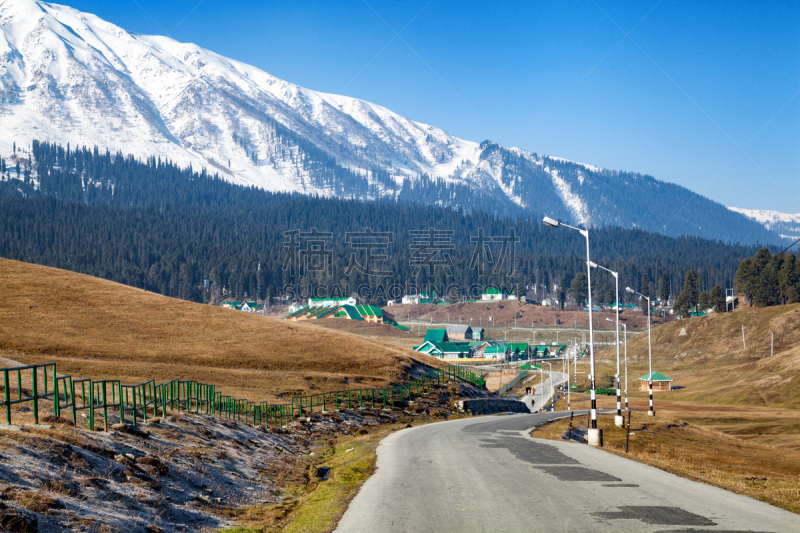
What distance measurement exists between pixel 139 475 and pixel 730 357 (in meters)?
156

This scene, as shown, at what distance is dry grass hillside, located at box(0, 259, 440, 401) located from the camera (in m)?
62.5

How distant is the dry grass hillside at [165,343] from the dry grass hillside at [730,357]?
53497 mm

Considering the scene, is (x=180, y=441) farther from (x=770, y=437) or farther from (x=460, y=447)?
(x=770, y=437)

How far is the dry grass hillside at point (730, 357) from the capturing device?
380ft

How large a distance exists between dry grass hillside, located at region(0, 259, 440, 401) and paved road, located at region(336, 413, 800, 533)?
33.1m

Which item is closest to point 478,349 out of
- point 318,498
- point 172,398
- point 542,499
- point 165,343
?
point 165,343

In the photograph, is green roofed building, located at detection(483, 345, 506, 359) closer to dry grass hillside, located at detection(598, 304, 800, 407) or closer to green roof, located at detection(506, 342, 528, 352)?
green roof, located at detection(506, 342, 528, 352)

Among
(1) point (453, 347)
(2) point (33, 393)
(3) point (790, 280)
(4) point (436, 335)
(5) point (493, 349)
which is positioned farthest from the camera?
(4) point (436, 335)

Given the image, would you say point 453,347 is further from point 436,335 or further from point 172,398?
point 172,398

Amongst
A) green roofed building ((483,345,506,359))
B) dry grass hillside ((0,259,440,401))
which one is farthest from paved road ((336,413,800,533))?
green roofed building ((483,345,506,359))

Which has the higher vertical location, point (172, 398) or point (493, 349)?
point (172, 398)

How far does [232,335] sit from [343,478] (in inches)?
2517

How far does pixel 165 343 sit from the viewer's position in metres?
77.1

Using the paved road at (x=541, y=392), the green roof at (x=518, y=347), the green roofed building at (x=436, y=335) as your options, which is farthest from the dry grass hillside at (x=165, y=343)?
the green roof at (x=518, y=347)
